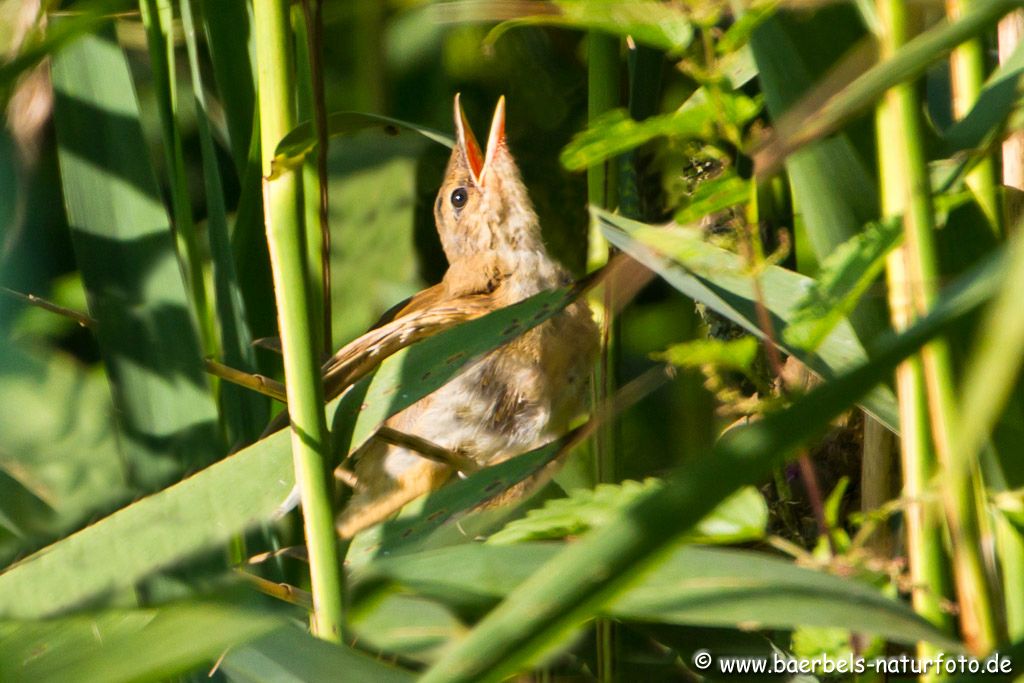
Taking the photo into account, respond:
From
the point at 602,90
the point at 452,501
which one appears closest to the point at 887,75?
the point at 452,501

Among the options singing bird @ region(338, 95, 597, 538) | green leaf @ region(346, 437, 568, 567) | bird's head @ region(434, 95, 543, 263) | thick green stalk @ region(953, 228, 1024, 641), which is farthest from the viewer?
bird's head @ region(434, 95, 543, 263)

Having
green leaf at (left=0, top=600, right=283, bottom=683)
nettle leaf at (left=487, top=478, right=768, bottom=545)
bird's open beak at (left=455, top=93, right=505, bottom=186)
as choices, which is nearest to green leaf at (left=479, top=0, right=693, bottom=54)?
nettle leaf at (left=487, top=478, right=768, bottom=545)

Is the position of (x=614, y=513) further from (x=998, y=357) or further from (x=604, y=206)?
(x=604, y=206)

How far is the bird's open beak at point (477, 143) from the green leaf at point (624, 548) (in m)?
1.18

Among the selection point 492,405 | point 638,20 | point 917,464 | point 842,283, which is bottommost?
point 492,405

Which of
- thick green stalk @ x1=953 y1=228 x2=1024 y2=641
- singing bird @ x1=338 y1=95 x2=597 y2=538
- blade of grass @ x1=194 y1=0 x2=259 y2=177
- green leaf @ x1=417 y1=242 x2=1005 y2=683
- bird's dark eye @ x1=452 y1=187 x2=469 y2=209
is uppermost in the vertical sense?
blade of grass @ x1=194 y1=0 x2=259 y2=177

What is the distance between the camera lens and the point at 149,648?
50 cm

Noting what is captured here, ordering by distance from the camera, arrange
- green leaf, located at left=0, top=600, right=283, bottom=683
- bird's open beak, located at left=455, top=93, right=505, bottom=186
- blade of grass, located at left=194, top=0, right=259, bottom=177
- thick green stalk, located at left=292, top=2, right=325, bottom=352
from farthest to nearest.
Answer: bird's open beak, located at left=455, top=93, right=505, bottom=186 → blade of grass, located at left=194, top=0, right=259, bottom=177 → thick green stalk, located at left=292, top=2, right=325, bottom=352 → green leaf, located at left=0, top=600, right=283, bottom=683

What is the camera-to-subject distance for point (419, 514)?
90cm

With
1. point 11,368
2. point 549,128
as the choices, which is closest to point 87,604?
point 11,368

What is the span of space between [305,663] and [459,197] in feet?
4.29

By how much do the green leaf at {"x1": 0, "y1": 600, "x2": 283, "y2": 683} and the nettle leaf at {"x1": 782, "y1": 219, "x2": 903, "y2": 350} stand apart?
12.5 inches

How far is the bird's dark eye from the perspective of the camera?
1836 millimetres

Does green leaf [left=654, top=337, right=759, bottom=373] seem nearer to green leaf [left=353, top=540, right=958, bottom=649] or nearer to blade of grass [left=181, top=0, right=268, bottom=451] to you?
green leaf [left=353, top=540, right=958, bottom=649]
